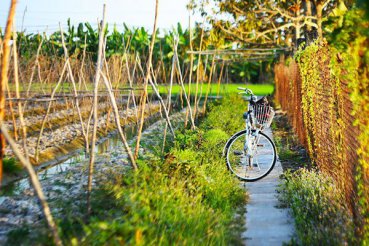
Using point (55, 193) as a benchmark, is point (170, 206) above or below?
above

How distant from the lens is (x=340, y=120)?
5121mm

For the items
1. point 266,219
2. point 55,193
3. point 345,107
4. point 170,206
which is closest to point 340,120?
point 345,107

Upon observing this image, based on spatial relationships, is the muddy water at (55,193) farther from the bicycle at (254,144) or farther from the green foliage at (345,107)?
the green foliage at (345,107)

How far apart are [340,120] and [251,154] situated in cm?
241

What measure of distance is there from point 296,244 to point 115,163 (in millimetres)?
4960

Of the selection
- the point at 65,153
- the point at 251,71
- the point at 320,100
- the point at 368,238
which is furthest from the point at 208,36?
the point at 251,71

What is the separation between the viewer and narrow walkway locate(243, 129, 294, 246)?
480 cm

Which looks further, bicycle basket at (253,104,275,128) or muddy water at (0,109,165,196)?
muddy water at (0,109,165,196)

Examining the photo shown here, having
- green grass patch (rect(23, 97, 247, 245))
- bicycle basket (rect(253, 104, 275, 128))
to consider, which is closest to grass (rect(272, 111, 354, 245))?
green grass patch (rect(23, 97, 247, 245))

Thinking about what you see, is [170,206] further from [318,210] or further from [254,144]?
[254,144]

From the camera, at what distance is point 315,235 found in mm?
4344

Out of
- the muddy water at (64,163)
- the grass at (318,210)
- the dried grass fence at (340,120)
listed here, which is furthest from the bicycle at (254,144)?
the muddy water at (64,163)

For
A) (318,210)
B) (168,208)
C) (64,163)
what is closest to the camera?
(168,208)

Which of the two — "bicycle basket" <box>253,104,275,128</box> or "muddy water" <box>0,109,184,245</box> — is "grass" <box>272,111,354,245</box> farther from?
"muddy water" <box>0,109,184,245</box>
